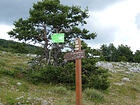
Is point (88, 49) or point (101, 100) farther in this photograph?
point (88, 49)

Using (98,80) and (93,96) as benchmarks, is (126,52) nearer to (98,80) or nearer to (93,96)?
(98,80)

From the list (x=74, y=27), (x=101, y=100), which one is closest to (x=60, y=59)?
(x=74, y=27)

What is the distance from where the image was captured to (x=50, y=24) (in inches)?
408

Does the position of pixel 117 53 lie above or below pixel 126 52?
below

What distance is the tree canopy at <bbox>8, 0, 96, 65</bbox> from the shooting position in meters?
9.98

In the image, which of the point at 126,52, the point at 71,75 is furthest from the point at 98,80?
the point at 126,52

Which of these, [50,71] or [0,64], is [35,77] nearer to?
[50,71]

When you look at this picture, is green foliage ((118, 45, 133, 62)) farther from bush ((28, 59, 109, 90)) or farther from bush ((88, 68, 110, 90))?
bush ((28, 59, 109, 90))

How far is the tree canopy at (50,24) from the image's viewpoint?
998cm

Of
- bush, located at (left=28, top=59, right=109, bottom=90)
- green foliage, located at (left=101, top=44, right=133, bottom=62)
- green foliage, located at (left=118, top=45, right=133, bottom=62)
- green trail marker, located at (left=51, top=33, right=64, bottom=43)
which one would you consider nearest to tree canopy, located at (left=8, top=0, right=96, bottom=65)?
bush, located at (left=28, top=59, right=109, bottom=90)

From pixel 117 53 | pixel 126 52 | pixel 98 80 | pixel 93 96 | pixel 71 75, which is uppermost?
pixel 126 52

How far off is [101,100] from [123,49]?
44168mm

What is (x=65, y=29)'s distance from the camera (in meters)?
10.6

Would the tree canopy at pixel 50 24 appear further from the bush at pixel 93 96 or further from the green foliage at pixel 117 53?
the green foliage at pixel 117 53
